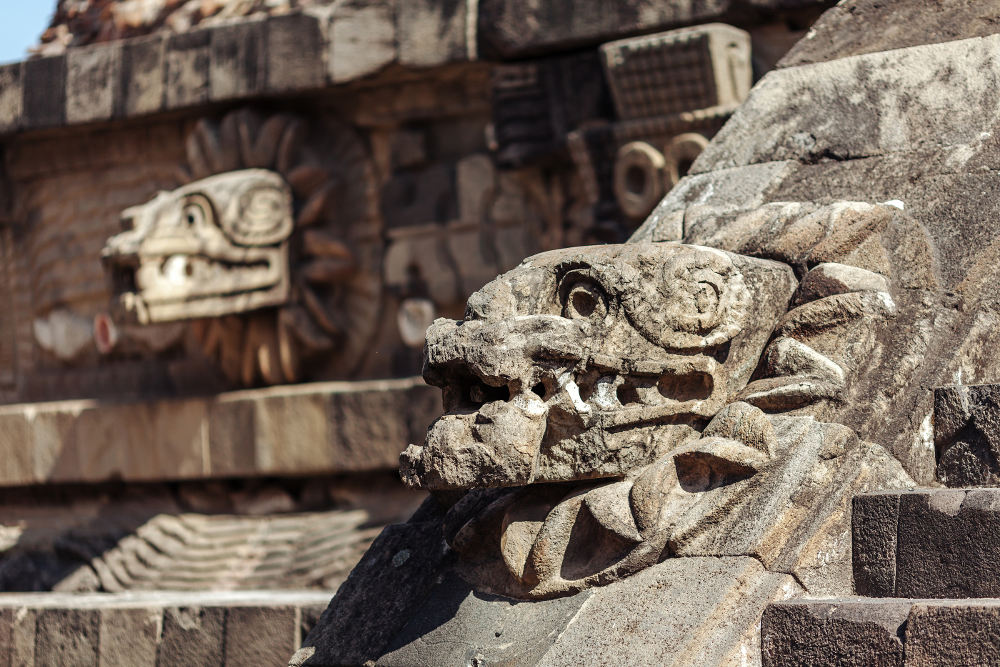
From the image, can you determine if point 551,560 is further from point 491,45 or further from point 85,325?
point 85,325

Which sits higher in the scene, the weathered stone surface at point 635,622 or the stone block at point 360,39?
the stone block at point 360,39

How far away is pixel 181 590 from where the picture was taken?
7902 mm

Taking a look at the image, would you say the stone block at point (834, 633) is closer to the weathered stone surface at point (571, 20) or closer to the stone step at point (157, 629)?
the stone step at point (157, 629)

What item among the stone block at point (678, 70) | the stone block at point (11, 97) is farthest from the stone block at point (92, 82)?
the stone block at point (678, 70)

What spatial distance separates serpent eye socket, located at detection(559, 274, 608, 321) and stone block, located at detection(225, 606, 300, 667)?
7.14 feet

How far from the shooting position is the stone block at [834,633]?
2723mm

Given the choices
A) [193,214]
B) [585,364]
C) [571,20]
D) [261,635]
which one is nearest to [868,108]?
[585,364]

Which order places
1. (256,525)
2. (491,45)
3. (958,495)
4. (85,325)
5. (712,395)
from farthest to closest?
(85,325)
(256,525)
(491,45)
(712,395)
(958,495)

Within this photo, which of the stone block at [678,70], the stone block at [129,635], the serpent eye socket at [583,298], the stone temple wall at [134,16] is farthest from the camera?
the stone temple wall at [134,16]

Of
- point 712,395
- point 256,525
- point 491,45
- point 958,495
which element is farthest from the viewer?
point 256,525

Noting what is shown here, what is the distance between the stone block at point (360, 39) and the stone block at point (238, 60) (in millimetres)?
453

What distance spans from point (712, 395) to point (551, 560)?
0.49 meters

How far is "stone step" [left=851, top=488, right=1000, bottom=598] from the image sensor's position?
290cm

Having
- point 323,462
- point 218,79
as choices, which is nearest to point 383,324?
point 323,462
